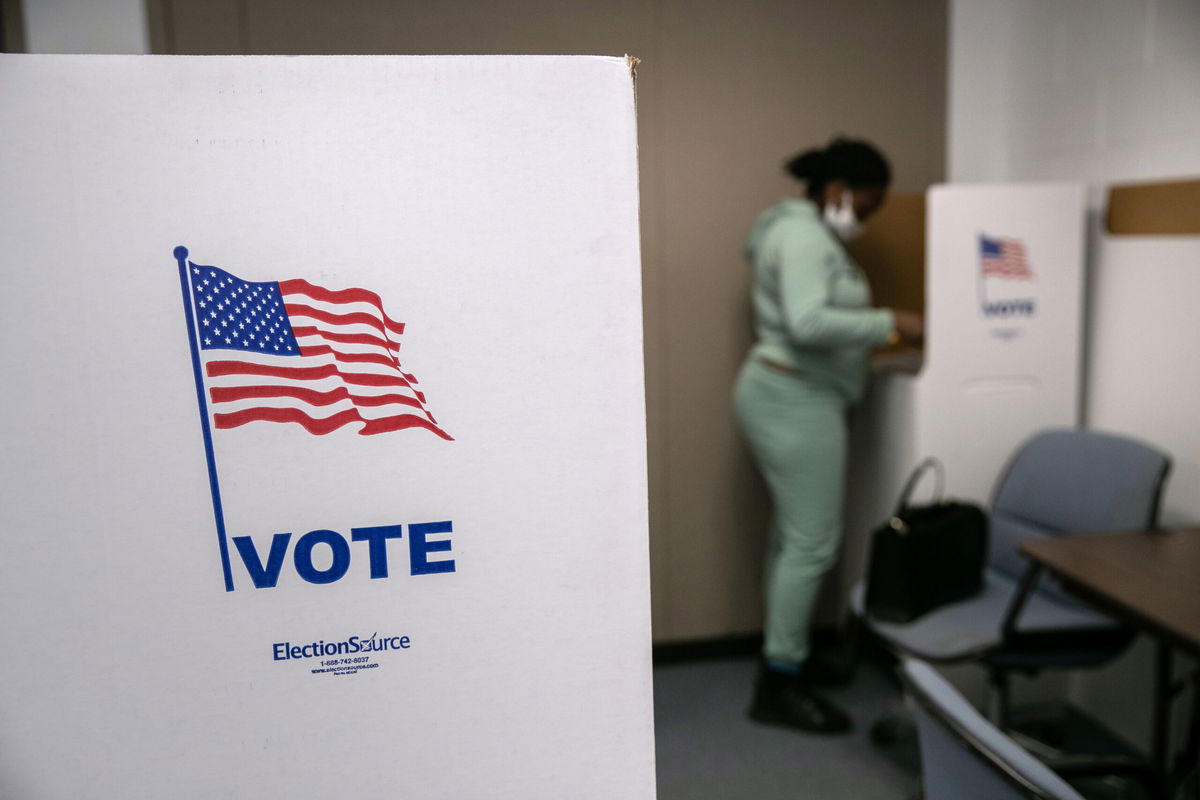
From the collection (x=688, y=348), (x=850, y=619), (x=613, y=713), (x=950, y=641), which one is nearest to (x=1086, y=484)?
(x=950, y=641)

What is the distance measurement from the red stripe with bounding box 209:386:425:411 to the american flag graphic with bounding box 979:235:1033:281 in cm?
227

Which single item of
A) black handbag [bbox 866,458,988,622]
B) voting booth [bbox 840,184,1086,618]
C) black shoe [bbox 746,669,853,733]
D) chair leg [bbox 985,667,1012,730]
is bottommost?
black shoe [bbox 746,669,853,733]

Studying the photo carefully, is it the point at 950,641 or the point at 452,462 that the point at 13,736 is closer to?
the point at 452,462

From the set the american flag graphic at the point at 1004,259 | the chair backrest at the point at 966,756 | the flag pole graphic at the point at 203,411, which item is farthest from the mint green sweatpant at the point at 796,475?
the flag pole graphic at the point at 203,411

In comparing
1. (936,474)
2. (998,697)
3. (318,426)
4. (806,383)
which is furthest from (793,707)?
(318,426)

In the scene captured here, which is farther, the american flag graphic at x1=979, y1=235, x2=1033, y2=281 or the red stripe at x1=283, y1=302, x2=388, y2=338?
the american flag graphic at x1=979, y1=235, x2=1033, y2=281

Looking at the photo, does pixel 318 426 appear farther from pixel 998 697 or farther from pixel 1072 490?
pixel 1072 490

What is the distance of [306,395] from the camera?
0.56 meters

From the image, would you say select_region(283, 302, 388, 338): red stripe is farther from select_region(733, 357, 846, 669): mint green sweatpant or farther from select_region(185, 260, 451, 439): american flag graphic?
select_region(733, 357, 846, 669): mint green sweatpant

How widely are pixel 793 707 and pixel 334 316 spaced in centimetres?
233

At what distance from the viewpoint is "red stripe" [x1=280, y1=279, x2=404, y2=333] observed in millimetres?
546

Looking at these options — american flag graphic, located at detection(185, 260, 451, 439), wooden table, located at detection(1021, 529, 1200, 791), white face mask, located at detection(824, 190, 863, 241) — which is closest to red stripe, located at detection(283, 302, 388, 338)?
american flag graphic, located at detection(185, 260, 451, 439)

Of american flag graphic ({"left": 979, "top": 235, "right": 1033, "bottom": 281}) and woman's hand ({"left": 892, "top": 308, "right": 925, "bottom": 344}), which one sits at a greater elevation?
american flag graphic ({"left": 979, "top": 235, "right": 1033, "bottom": 281})

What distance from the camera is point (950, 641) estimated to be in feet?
6.69
